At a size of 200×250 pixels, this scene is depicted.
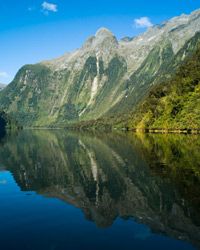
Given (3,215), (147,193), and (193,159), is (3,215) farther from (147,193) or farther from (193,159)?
(193,159)

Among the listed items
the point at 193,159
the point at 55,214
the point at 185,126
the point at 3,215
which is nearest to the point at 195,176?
the point at 193,159

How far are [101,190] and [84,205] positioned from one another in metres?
7.07

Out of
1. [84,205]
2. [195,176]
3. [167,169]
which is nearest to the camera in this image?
[84,205]

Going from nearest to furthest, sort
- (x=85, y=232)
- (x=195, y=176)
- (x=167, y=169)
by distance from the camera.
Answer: (x=85, y=232), (x=195, y=176), (x=167, y=169)

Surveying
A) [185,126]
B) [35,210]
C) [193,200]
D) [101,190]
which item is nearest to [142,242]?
[193,200]

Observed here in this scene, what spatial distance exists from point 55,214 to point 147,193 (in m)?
12.5

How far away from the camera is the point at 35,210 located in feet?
120

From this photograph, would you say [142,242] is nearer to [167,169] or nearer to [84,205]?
[84,205]

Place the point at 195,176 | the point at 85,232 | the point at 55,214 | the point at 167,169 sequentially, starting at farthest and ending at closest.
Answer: the point at 167,169
the point at 195,176
the point at 55,214
the point at 85,232

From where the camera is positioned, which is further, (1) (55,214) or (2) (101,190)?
(2) (101,190)

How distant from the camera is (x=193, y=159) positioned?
67.1 m

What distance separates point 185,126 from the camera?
7072 inches

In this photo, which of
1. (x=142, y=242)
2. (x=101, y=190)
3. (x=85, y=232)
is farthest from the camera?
(x=101, y=190)

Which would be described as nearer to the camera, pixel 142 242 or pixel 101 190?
pixel 142 242
